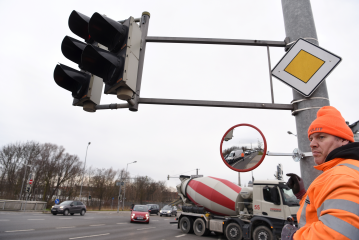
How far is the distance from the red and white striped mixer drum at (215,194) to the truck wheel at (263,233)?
8.34 feet

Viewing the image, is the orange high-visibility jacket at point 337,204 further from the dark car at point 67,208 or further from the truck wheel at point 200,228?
the dark car at point 67,208

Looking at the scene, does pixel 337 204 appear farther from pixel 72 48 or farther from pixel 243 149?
pixel 72 48

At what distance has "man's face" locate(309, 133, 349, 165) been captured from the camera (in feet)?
4.61

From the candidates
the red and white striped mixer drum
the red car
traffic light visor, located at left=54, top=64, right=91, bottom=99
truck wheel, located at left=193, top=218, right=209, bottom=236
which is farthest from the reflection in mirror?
the red car

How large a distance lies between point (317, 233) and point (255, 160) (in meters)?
1.55

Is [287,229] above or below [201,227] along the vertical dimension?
above

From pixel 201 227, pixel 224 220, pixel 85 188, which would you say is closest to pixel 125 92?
pixel 224 220

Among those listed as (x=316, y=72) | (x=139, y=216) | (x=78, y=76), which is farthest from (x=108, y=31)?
(x=139, y=216)

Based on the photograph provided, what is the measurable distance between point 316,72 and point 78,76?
10.1 feet

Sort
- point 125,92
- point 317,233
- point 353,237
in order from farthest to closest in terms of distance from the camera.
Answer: point 125,92 < point 317,233 < point 353,237

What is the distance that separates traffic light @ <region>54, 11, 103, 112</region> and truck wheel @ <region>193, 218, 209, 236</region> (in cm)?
1306

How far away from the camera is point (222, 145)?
108 inches

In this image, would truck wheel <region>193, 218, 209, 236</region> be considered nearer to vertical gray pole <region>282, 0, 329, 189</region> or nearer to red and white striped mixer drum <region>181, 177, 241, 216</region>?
red and white striped mixer drum <region>181, 177, 241, 216</region>

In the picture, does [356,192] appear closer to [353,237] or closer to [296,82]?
[353,237]
